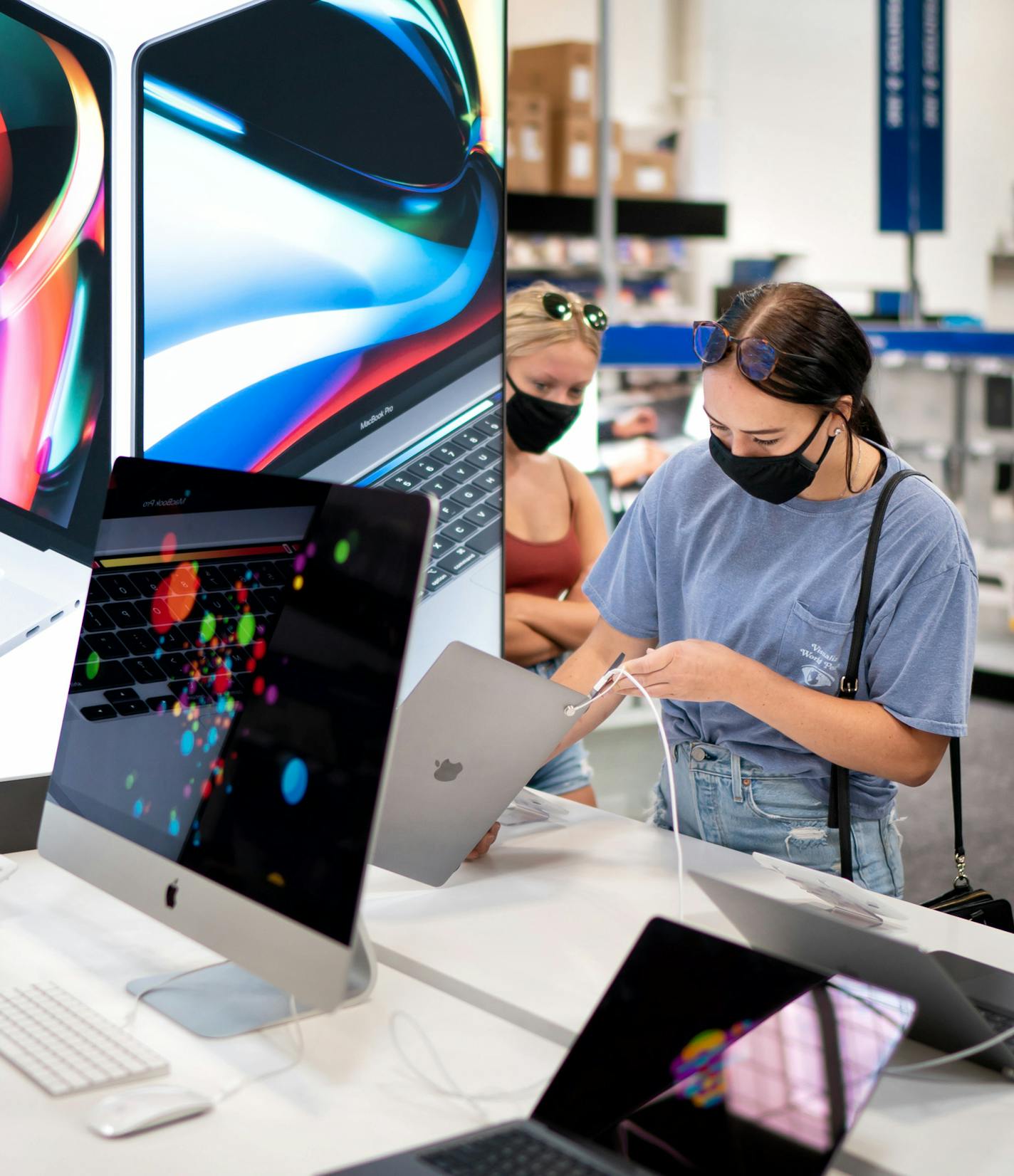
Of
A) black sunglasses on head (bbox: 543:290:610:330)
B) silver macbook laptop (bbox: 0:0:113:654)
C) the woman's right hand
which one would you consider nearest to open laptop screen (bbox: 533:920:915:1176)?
the woman's right hand

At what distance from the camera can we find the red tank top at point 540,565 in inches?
98.7

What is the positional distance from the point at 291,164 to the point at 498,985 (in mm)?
1269

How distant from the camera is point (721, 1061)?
98 cm

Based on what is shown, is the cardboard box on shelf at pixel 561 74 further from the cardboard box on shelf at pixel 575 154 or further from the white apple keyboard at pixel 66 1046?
the white apple keyboard at pixel 66 1046

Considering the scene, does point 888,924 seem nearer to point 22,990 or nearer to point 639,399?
point 22,990

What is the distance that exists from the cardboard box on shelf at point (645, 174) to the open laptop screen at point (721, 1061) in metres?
7.74

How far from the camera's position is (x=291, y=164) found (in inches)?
76.2

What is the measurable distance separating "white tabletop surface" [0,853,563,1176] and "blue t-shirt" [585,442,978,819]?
700 millimetres

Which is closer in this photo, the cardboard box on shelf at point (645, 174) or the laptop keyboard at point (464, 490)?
the laptop keyboard at point (464, 490)

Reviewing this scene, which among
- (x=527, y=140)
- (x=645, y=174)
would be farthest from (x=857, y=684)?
(x=645, y=174)

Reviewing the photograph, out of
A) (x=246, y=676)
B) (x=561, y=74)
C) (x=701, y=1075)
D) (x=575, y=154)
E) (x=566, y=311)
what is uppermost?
(x=561, y=74)

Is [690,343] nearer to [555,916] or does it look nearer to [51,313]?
[51,313]

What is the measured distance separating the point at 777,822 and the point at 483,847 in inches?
16.0

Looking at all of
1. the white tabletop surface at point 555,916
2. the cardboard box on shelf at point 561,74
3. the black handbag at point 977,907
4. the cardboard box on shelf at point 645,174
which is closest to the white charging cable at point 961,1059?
the white tabletop surface at point 555,916
